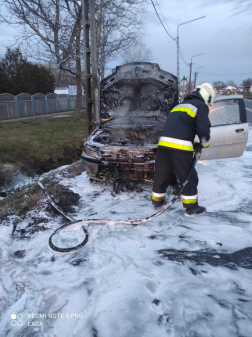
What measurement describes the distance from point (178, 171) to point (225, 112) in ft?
8.10

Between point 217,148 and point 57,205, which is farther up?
point 217,148

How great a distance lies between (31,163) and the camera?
7.32 metres

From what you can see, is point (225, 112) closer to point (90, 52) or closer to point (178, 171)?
point (178, 171)

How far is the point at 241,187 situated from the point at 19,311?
421 centimetres

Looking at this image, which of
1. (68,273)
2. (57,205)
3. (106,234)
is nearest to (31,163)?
(57,205)

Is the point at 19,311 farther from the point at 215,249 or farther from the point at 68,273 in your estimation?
the point at 215,249

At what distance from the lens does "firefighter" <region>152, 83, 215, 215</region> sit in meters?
3.50

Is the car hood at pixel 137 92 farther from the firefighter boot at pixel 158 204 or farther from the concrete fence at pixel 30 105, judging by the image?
the concrete fence at pixel 30 105

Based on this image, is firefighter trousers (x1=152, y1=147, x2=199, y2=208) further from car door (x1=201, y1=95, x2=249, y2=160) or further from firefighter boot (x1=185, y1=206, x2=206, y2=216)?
car door (x1=201, y1=95, x2=249, y2=160)

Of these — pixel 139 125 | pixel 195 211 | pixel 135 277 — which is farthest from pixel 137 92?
pixel 135 277

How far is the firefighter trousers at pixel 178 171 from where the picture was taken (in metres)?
3.57

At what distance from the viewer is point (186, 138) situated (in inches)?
138

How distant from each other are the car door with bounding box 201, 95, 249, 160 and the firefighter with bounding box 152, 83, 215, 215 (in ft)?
5.37

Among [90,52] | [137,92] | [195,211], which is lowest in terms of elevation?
[195,211]
